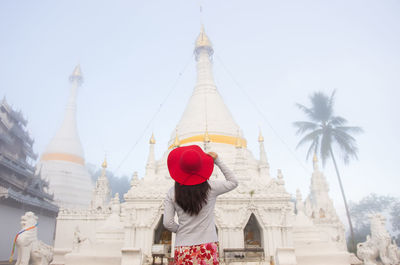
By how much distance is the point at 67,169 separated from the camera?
33.7 metres

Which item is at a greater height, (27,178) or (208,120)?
(208,120)

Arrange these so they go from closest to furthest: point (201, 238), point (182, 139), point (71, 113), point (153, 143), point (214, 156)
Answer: point (201, 238) < point (214, 156) < point (182, 139) < point (153, 143) < point (71, 113)

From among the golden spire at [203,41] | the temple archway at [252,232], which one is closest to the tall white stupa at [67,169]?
the golden spire at [203,41]

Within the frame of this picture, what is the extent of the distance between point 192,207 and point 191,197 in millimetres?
95

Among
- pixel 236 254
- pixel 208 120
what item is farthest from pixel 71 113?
pixel 236 254

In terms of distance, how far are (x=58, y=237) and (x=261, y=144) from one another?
1687cm

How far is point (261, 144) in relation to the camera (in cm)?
2120

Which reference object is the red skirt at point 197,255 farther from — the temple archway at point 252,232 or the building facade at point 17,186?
the building facade at point 17,186

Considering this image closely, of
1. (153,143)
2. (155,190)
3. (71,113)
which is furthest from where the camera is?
(71,113)

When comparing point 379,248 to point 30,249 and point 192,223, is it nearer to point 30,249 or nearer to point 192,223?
point 192,223

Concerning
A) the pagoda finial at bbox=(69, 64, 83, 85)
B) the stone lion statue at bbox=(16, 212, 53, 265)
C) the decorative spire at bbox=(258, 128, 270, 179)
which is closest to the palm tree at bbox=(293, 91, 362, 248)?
the decorative spire at bbox=(258, 128, 270, 179)

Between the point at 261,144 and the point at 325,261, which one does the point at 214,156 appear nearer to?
the point at 325,261

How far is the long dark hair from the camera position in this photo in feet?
9.79

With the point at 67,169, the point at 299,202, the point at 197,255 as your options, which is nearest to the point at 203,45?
the point at 299,202
